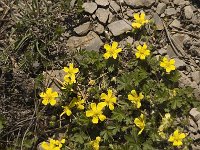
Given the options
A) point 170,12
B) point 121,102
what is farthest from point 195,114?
point 170,12

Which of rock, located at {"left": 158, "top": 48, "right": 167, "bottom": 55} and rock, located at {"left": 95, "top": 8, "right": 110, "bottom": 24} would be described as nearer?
rock, located at {"left": 158, "top": 48, "right": 167, "bottom": 55}

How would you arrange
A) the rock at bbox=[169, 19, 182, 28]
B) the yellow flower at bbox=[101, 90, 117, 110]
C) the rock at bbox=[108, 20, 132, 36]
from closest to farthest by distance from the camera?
the yellow flower at bbox=[101, 90, 117, 110], the rock at bbox=[108, 20, 132, 36], the rock at bbox=[169, 19, 182, 28]

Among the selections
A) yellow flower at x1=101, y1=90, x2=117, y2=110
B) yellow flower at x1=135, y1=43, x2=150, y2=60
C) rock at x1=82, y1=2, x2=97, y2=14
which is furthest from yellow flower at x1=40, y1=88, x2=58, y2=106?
rock at x1=82, y1=2, x2=97, y2=14

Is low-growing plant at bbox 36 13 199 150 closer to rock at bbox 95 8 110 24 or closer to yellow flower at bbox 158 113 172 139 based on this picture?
yellow flower at bbox 158 113 172 139

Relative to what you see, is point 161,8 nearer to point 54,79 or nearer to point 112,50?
point 112,50

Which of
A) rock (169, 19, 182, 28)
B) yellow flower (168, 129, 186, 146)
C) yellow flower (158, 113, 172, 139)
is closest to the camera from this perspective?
yellow flower (168, 129, 186, 146)

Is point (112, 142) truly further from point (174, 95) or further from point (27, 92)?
point (27, 92)

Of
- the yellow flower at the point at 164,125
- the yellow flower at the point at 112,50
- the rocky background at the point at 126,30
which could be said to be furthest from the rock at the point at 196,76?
the yellow flower at the point at 112,50

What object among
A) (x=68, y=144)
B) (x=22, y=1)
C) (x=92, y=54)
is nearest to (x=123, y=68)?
(x=92, y=54)
